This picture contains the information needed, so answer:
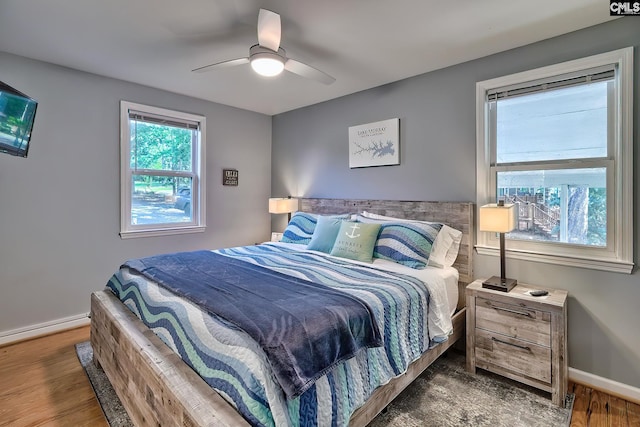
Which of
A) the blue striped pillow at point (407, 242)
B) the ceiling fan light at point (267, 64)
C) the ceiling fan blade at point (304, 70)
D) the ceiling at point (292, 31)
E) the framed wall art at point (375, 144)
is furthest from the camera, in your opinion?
the framed wall art at point (375, 144)

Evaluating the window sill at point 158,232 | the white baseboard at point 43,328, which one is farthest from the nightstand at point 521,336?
the white baseboard at point 43,328

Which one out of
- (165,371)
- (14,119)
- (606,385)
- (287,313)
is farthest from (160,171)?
(606,385)

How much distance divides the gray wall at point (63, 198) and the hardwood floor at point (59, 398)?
610 millimetres

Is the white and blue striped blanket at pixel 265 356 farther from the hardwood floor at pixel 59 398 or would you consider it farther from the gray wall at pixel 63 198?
the gray wall at pixel 63 198

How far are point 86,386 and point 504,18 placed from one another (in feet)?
12.3

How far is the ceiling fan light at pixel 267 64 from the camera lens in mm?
2084

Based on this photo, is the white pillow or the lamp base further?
the white pillow

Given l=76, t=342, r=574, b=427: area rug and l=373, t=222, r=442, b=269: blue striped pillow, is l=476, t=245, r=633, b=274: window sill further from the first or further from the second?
l=76, t=342, r=574, b=427: area rug

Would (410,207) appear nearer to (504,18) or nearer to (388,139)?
(388,139)

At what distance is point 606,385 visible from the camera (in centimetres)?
217

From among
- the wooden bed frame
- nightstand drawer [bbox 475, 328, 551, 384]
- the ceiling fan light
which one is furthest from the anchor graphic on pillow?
the ceiling fan light

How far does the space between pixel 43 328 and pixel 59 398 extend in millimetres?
1272

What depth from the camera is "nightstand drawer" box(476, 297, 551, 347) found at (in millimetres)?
2064

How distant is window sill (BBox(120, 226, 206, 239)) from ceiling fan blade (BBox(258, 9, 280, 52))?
2530mm
